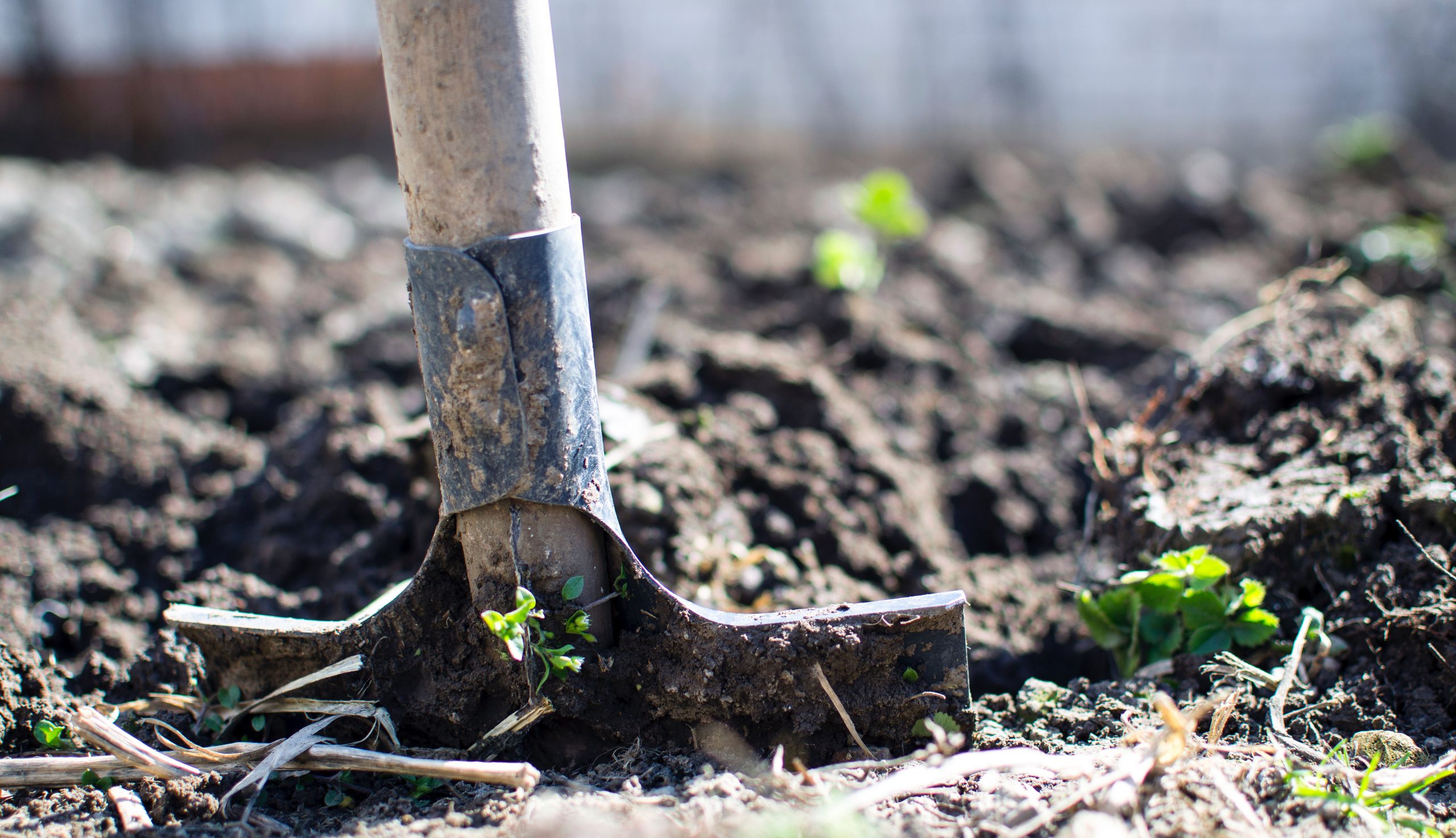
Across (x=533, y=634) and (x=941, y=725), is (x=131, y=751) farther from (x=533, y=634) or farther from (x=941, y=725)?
(x=941, y=725)

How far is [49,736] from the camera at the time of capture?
1565 millimetres

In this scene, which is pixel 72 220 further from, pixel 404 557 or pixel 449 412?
pixel 449 412

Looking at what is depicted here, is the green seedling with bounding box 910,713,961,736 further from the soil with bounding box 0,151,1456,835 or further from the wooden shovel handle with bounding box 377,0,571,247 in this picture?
Result: the wooden shovel handle with bounding box 377,0,571,247

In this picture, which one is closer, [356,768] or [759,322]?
[356,768]

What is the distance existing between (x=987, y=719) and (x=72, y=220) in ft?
A: 15.8

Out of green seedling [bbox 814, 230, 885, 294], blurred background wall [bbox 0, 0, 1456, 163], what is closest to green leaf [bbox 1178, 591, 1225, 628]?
green seedling [bbox 814, 230, 885, 294]

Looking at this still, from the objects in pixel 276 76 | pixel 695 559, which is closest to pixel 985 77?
pixel 276 76

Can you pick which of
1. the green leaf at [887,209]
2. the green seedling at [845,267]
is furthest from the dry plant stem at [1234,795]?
the green leaf at [887,209]

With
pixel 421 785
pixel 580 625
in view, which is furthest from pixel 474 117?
pixel 421 785

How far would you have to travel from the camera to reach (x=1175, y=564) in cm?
164

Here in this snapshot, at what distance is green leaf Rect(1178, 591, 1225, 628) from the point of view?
1.66 metres

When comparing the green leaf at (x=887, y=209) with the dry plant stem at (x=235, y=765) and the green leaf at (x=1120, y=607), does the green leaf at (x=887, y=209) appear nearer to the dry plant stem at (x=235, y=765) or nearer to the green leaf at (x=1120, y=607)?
the green leaf at (x=1120, y=607)

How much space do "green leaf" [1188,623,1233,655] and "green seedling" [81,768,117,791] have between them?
5.78 ft

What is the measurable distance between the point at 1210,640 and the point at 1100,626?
0.61 ft
